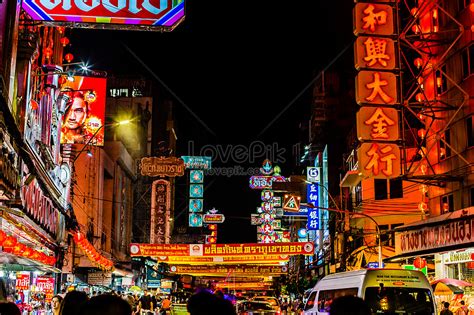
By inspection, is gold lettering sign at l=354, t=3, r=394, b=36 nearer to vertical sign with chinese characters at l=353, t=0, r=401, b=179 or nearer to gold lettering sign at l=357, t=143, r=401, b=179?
vertical sign with chinese characters at l=353, t=0, r=401, b=179

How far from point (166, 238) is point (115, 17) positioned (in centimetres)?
5097

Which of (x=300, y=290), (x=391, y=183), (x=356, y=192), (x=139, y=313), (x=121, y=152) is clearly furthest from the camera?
(x=300, y=290)

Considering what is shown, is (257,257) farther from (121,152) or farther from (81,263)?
(121,152)

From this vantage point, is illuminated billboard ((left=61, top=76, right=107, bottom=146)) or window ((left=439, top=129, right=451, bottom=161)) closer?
window ((left=439, top=129, right=451, bottom=161))

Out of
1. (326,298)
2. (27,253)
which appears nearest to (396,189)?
(326,298)

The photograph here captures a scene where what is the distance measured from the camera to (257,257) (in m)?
41.6

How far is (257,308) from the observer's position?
30.1 m

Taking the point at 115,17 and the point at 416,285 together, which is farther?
the point at 416,285

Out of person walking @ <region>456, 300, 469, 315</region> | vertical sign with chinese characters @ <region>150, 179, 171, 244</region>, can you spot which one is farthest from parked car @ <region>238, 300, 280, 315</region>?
vertical sign with chinese characters @ <region>150, 179, 171, 244</region>

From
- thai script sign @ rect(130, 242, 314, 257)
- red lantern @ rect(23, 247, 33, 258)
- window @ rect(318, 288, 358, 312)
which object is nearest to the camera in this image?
window @ rect(318, 288, 358, 312)

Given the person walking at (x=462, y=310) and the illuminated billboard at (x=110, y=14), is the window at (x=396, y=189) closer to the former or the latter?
the person walking at (x=462, y=310)

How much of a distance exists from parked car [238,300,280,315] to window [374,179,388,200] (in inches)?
563

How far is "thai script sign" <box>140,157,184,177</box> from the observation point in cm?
6116

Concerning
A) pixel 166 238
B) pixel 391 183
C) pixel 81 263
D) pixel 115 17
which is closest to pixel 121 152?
pixel 166 238
